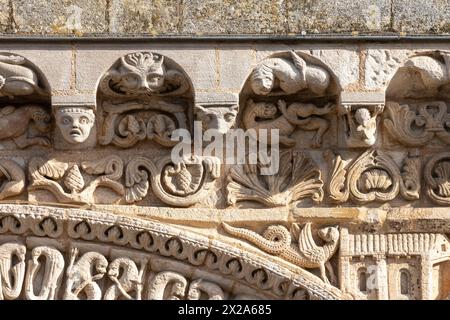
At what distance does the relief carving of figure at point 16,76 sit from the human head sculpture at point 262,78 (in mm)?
974

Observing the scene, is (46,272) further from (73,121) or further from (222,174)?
(222,174)

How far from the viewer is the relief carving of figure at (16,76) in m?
11.1

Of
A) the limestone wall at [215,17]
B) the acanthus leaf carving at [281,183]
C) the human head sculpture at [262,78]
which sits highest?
the limestone wall at [215,17]

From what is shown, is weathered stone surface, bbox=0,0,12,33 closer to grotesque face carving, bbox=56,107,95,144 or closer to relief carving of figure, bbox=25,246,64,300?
grotesque face carving, bbox=56,107,95,144

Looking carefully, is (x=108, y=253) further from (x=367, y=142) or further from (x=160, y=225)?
(x=367, y=142)

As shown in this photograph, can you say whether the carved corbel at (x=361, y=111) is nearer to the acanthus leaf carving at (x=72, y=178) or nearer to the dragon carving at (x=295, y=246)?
the dragon carving at (x=295, y=246)

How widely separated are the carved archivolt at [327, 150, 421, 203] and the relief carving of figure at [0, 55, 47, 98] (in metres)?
1.38

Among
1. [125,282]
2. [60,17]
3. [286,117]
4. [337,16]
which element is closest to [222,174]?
[286,117]

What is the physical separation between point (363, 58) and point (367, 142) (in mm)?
378

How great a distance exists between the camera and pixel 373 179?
11.2 m

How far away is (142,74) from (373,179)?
3.76 ft

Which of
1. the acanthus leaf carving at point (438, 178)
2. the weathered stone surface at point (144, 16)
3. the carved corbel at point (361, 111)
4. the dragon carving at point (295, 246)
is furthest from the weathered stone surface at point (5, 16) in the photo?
the acanthus leaf carving at point (438, 178)
